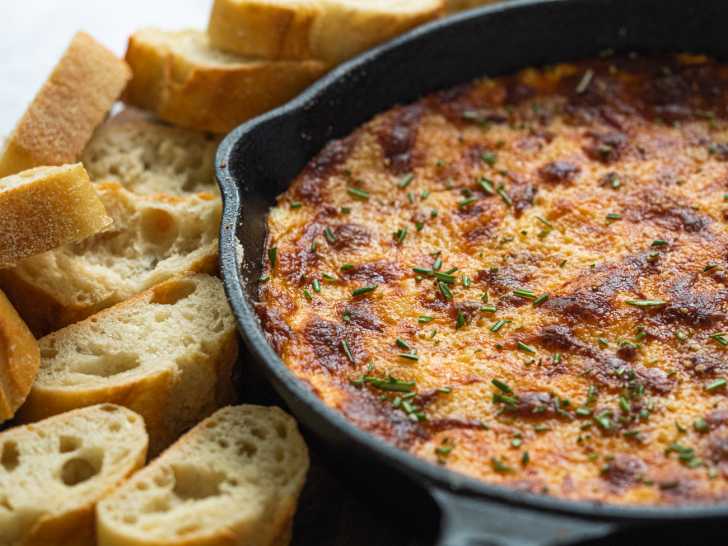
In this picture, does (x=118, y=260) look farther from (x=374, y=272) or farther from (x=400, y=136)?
(x=400, y=136)

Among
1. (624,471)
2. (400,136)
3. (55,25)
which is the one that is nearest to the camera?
(624,471)

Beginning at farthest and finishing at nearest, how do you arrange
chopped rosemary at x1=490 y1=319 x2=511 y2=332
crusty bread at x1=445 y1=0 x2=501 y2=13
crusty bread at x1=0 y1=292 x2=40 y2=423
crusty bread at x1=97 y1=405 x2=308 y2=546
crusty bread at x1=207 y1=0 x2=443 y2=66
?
1. crusty bread at x1=445 y1=0 x2=501 y2=13
2. crusty bread at x1=207 y1=0 x2=443 y2=66
3. chopped rosemary at x1=490 y1=319 x2=511 y2=332
4. crusty bread at x1=0 y1=292 x2=40 y2=423
5. crusty bread at x1=97 y1=405 x2=308 y2=546

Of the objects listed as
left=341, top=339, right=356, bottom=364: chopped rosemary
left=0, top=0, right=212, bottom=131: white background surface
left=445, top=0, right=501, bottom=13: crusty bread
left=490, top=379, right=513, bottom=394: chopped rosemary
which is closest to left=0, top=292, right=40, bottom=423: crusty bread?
left=341, top=339, right=356, bottom=364: chopped rosemary

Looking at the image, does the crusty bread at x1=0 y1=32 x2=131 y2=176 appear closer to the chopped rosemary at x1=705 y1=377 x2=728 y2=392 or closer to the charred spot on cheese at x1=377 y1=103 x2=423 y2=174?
the charred spot on cheese at x1=377 y1=103 x2=423 y2=174

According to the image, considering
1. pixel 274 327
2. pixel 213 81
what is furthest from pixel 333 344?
pixel 213 81

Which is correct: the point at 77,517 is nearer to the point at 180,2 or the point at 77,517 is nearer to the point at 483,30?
the point at 483,30

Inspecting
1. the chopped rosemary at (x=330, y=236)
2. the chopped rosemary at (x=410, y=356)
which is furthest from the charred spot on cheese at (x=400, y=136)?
the chopped rosemary at (x=410, y=356)

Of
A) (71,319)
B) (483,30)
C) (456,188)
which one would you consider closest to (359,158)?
(456,188)
